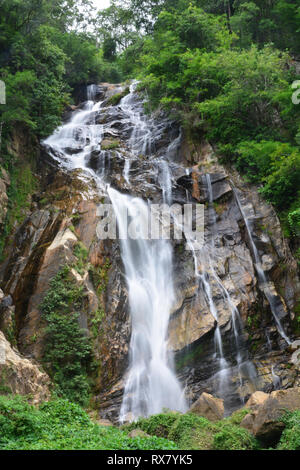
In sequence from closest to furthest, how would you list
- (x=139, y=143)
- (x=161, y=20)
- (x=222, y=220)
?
(x=222, y=220)
(x=139, y=143)
(x=161, y=20)

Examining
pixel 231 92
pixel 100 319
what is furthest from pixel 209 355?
pixel 231 92

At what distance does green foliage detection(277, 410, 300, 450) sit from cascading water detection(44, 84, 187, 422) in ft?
12.9

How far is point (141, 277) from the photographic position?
1305cm

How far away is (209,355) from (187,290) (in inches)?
Answer: 90.0

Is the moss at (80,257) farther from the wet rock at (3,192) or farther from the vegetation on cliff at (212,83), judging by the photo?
the vegetation on cliff at (212,83)

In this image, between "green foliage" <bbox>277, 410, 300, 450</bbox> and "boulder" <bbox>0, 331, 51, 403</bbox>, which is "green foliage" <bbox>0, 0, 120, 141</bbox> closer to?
"boulder" <bbox>0, 331, 51, 403</bbox>

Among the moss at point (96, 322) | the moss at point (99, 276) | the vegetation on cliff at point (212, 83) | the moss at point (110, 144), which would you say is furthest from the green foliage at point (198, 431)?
the moss at point (110, 144)

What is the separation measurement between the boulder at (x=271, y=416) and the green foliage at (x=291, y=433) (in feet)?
0.35

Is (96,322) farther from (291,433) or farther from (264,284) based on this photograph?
(264,284)

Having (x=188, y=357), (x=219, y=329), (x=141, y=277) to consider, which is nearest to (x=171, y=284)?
(x=141, y=277)

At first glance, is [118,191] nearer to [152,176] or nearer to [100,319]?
[152,176]

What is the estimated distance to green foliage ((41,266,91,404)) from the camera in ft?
32.1

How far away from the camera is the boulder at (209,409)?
28.9 feet
